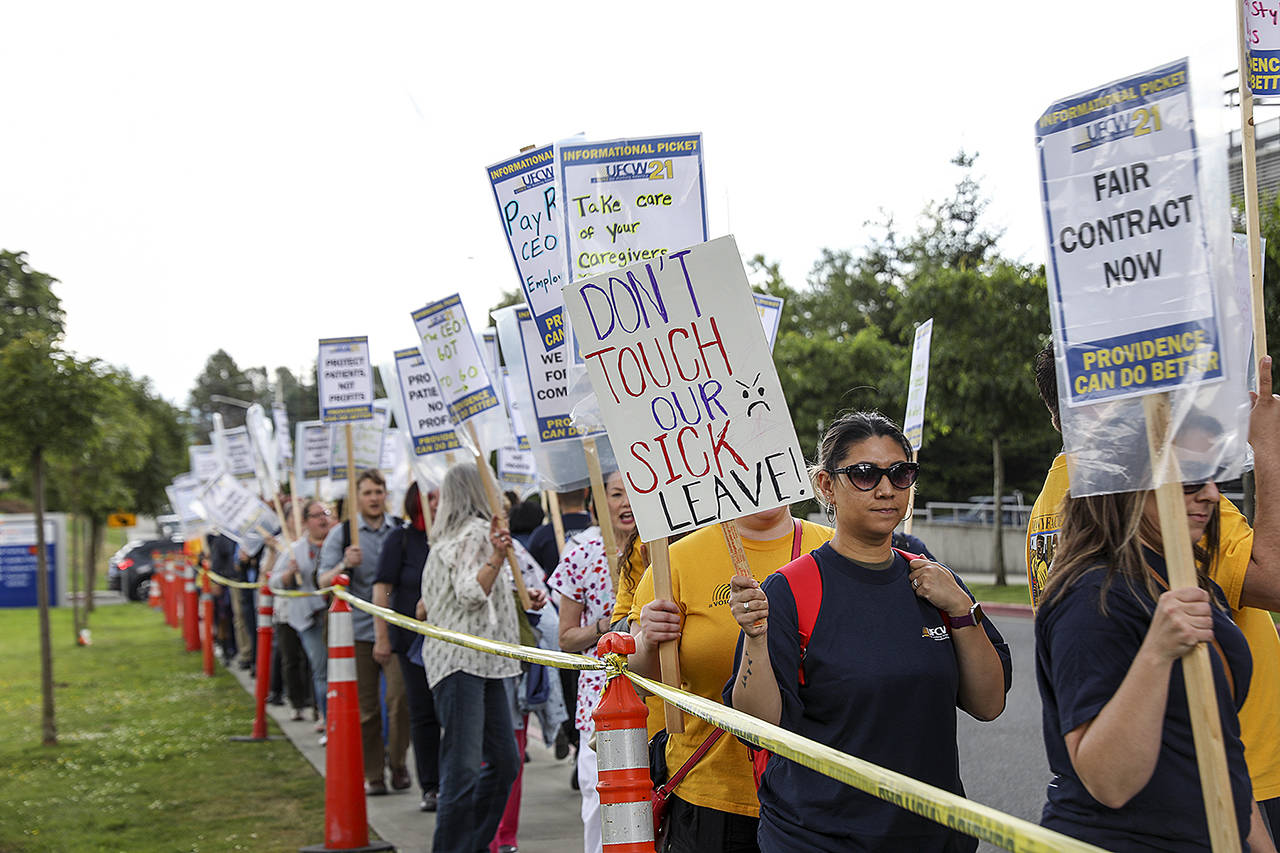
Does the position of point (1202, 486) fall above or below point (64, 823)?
above

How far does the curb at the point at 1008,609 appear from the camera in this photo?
1839cm

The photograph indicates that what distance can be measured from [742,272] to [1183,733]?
1661mm

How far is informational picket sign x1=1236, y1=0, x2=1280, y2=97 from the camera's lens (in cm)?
500

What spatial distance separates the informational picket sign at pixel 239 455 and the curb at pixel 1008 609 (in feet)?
33.7

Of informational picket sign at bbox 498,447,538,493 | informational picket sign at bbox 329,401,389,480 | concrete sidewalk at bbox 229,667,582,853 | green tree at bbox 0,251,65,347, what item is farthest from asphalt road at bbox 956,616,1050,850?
green tree at bbox 0,251,65,347

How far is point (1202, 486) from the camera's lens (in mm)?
2762

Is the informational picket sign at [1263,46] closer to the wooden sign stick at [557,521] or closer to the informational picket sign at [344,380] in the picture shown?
the wooden sign stick at [557,521]

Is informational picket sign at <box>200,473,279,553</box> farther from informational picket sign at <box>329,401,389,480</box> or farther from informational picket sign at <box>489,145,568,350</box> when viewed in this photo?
informational picket sign at <box>489,145,568,350</box>

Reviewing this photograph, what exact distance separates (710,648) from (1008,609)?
15.9 meters

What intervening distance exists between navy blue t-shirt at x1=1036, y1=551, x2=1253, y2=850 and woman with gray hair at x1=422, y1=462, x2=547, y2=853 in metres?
3.97

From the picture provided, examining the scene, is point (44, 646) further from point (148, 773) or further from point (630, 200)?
point (630, 200)

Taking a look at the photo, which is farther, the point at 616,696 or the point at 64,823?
the point at 64,823

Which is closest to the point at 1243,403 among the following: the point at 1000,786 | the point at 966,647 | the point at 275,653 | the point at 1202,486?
the point at 1202,486

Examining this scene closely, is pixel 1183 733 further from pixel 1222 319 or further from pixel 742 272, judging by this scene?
pixel 742 272
